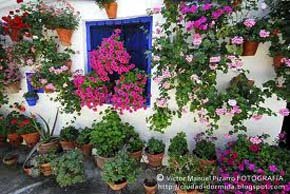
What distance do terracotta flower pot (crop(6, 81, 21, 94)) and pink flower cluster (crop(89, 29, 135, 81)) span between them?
5.49 feet

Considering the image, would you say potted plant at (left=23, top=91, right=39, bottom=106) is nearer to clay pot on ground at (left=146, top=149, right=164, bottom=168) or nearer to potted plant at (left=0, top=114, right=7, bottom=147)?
potted plant at (left=0, top=114, right=7, bottom=147)

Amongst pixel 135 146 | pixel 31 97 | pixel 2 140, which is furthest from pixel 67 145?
pixel 2 140

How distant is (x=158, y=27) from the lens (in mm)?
3863

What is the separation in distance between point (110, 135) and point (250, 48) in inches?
88.8

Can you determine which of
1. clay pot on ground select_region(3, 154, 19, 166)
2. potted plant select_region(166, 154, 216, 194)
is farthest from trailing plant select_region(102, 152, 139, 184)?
clay pot on ground select_region(3, 154, 19, 166)

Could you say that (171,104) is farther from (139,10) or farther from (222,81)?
(139,10)

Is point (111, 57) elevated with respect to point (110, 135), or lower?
elevated

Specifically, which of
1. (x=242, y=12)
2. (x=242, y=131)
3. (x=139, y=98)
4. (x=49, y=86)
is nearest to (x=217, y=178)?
(x=242, y=131)

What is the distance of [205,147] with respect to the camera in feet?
12.5

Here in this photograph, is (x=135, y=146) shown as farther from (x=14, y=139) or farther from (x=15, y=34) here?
(x=15, y=34)

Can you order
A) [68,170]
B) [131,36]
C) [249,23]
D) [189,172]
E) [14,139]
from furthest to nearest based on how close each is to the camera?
[14,139], [131,36], [68,170], [189,172], [249,23]

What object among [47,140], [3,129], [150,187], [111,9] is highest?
[111,9]

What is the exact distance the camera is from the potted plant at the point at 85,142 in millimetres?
4355

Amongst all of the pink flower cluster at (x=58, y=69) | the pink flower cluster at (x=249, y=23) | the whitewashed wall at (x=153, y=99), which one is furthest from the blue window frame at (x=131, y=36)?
the pink flower cluster at (x=249, y=23)
